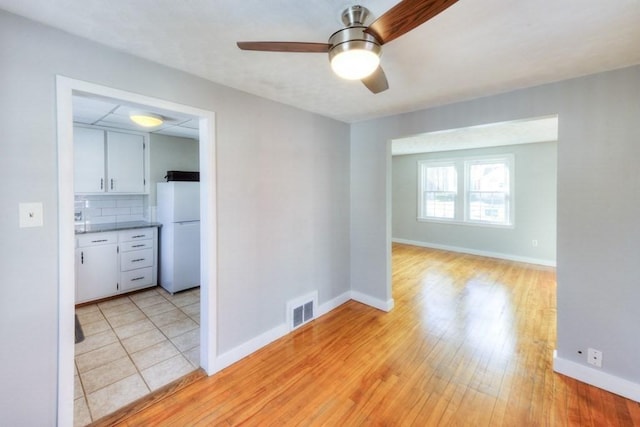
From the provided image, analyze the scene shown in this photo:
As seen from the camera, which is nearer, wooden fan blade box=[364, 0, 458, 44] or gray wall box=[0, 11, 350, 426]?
wooden fan blade box=[364, 0, 458, 44]

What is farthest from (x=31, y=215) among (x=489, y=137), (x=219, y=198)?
(x=489, y=137)

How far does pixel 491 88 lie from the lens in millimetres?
2258

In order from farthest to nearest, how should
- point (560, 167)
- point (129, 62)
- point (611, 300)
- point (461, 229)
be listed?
point (461, 229) < point (560, 167) < point (611, 300) < point (129, 62)

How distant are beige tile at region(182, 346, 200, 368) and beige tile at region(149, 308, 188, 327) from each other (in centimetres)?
72

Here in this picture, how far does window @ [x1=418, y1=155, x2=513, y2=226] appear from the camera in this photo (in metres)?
5.60

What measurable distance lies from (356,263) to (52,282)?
290 centimetres

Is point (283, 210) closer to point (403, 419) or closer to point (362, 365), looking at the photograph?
point (362, 365)

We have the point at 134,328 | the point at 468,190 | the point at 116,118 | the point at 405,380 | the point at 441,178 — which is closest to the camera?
the point at 405,380

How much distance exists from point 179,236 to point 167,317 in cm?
113

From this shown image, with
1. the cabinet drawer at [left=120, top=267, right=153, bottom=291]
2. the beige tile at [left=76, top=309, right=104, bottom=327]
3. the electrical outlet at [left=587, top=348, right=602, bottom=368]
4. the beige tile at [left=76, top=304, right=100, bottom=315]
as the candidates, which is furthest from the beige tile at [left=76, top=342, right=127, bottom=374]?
the electrical outlet at [left=587, top=348, right=602, bottom=368]

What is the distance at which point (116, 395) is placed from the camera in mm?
1916

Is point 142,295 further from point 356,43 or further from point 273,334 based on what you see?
point 356,43

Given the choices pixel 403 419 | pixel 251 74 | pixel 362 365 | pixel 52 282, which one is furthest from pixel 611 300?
pixel 52 282

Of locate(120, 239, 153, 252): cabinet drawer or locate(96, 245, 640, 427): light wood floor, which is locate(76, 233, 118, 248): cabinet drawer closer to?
locate(120, 239, 153, 252): cabinet drawer
